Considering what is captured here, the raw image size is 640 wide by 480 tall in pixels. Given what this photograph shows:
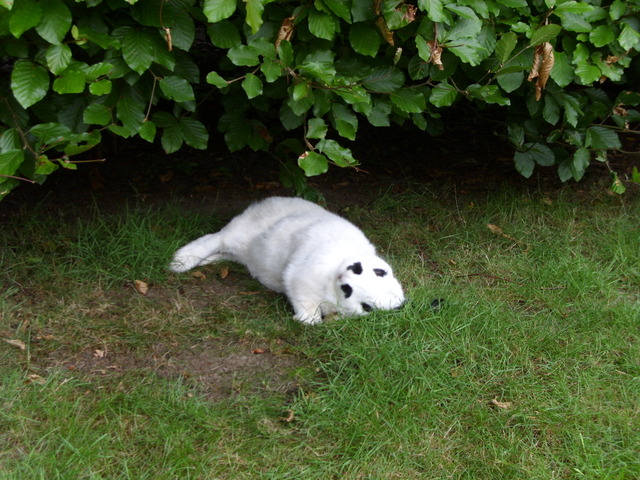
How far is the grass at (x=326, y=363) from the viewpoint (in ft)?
9.21

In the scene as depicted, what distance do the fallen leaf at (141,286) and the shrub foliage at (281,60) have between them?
868 millimetres

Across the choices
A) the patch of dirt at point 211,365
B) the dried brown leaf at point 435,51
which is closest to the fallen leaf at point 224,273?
the patch of dirt at point 211,365

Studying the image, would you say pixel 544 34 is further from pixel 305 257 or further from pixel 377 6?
pixel 305 257

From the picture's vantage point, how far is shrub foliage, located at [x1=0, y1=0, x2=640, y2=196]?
2926mm

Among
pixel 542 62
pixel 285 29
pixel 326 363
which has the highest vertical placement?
pixel 285 29

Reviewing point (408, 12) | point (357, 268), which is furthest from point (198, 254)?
point (408, 12)

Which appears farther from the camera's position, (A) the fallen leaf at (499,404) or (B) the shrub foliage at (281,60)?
(A) the fallen leaf at (499,404)

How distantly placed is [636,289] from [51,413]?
3.41 metres

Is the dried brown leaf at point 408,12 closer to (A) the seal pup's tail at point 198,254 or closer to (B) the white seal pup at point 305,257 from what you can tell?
(B) the white seal pup at point 305,257

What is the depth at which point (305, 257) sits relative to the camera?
383 cm

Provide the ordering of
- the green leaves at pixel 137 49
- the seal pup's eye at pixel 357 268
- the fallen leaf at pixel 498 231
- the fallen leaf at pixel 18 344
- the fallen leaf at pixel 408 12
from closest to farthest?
the green leaves at pixel 137 49, the fallen leaf at pixel 408 12, the fallen leaf at pixel 18 344, the seal pup's eye at pixel 357 268, the fallen leaf at pixel 498 231

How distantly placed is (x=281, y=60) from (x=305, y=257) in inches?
45.7

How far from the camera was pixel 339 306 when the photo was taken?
363 cm

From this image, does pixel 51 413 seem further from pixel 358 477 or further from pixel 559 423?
pixel 559 423
